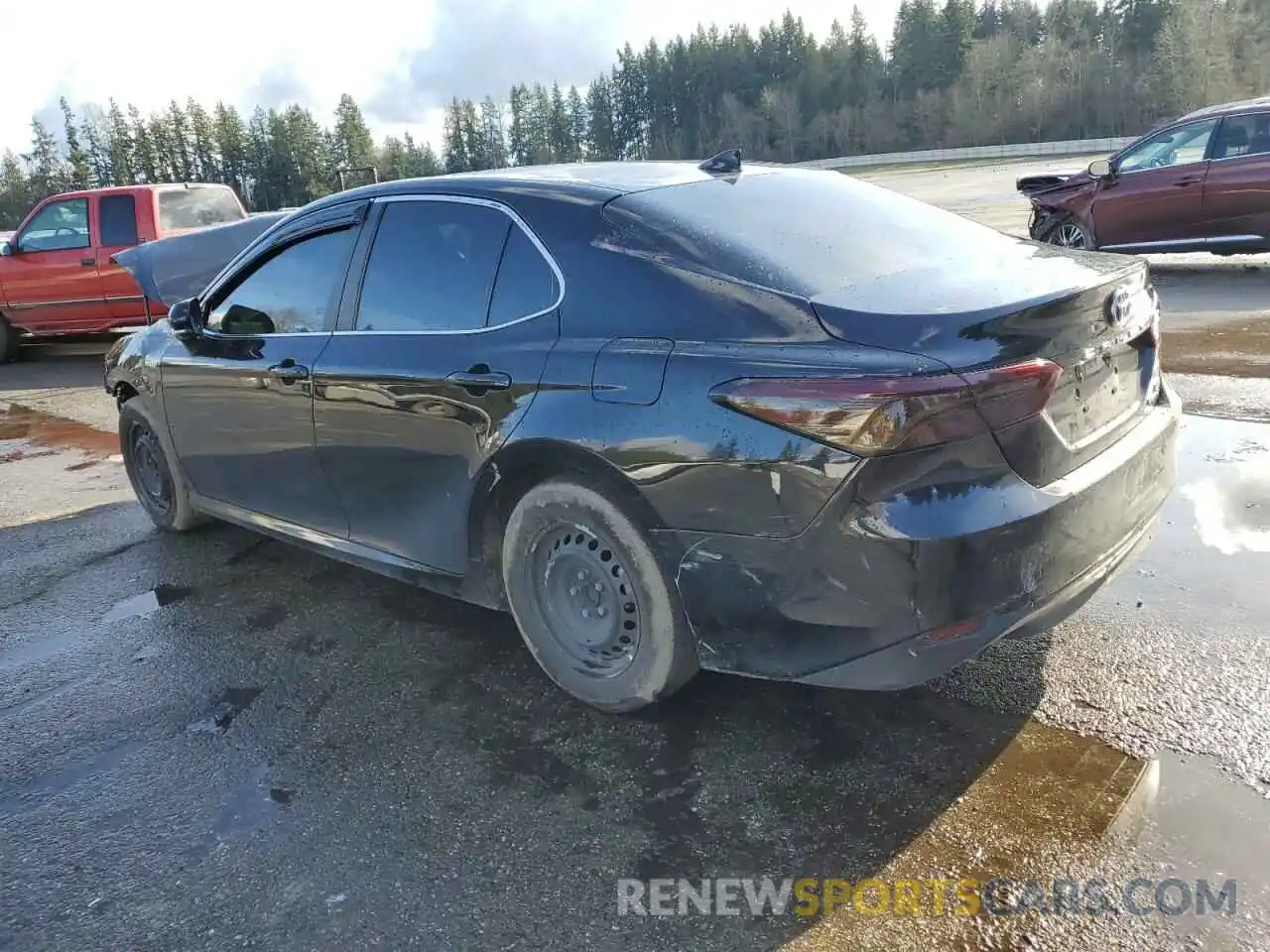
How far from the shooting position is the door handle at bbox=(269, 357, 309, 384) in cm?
399

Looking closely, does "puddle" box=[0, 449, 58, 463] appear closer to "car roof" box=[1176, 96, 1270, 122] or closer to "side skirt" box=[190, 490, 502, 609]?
"side skirt" box=[190, 490, 502, 609]

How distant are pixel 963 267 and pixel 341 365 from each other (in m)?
2.28

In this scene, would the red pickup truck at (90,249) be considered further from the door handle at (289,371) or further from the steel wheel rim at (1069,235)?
the steel wheel rim at (1069,235)

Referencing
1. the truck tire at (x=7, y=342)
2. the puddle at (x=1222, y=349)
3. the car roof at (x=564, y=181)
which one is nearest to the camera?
the car roof at (x=564, y=181)

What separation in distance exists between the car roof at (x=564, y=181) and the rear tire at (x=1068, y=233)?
9.51 m

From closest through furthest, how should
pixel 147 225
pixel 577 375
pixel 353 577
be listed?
pixel 577 375
pixel 353 577
pixel 147 225

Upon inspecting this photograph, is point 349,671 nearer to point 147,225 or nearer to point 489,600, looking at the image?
point 489,600

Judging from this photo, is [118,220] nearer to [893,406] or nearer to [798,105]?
[893,406]

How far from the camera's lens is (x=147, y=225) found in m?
11.8

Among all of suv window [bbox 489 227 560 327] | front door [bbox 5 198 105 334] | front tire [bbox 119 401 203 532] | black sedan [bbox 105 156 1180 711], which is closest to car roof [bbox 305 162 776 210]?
black sedan [bbox 105 156 1180 711]

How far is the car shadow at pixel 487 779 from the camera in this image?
2443 millimetres

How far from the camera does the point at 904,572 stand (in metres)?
2.46

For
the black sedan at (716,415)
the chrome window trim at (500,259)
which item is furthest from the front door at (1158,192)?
the chrome window trim at (500,259)

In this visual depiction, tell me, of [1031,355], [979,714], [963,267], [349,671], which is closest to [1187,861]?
[979,714]
